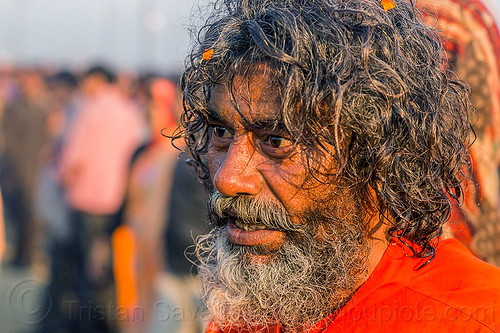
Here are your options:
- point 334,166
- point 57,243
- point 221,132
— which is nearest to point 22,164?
point 57,243

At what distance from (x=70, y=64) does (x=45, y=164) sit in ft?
18.5

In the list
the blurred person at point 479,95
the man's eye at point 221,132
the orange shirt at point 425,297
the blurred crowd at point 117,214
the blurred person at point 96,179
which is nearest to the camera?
the orange shirt at point 425,297

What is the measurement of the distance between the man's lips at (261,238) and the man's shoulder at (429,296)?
0.30 meters

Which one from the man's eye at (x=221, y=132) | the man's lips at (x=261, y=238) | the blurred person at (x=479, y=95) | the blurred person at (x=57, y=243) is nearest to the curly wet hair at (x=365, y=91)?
the man's eye at (x=221, y=132)

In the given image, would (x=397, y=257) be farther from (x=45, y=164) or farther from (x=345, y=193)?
(x=45, y=164)

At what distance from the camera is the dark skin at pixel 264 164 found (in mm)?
1893

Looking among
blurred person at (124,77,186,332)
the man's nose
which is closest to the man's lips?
the man's nose

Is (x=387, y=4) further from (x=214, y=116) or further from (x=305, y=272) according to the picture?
(x=305, y=272)

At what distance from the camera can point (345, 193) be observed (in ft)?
6.39

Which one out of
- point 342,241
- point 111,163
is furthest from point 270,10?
point 111,163

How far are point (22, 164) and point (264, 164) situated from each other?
8.00 meters

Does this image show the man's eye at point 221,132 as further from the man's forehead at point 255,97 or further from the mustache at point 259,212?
the mustache at point 259,212

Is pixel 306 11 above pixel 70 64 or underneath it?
above

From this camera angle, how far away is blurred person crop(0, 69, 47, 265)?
9047 millimetres
